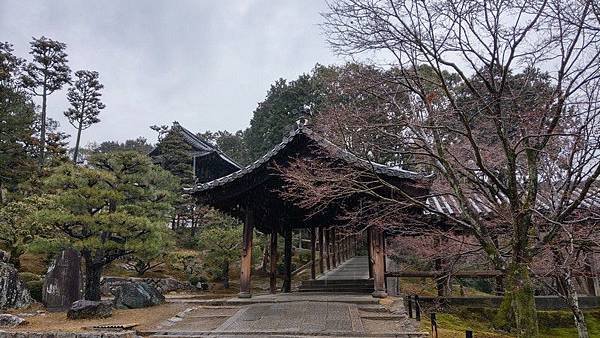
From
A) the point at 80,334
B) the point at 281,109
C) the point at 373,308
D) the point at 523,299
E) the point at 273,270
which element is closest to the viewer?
the point at 523,299

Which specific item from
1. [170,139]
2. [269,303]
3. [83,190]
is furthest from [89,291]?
[170,139]

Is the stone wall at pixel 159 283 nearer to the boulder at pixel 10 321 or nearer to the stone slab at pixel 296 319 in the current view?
the boulder at pixel 10 321

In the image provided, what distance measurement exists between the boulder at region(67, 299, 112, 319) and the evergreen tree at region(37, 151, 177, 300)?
1831 mm

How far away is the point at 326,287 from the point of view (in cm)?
1490

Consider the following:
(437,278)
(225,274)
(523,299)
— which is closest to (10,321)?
(225,274)

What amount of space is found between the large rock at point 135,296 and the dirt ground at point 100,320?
50 centimetres

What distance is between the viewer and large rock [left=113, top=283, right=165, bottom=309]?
13.2 meters

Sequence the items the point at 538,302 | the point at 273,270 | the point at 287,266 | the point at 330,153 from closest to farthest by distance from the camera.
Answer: the point at 330,153, the point at 538,302, the point at 273,270, the point at 287,266

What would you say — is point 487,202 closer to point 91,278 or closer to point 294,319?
point 294,319

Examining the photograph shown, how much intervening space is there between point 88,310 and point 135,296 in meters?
2.38

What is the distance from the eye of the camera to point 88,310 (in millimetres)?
11102

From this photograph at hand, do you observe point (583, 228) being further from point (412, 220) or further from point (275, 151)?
point (275, 151)

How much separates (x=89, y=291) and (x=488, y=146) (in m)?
12.4

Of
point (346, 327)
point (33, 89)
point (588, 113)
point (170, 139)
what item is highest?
point (33, 89)
